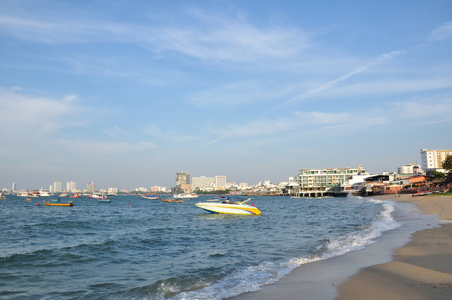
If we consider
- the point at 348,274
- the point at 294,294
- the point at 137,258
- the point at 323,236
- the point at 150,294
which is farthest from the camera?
the point at 323,236

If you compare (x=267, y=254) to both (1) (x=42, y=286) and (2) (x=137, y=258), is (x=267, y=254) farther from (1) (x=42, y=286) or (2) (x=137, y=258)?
(1) (x=42, y=286)

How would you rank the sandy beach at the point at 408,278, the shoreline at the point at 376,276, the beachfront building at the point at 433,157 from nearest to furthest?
1. the sandy beach at the point at 408,278
2. the shoreline at the point at 376,276
3. the beachfront building at the point at 433,157

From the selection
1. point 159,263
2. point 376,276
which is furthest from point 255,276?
point 159,263

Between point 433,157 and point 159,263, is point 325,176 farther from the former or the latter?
point 159,263

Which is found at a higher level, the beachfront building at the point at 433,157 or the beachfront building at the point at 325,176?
the beachfront building at the point at 433,157

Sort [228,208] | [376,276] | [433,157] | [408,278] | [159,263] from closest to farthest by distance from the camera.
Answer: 1. [408,278]
2. [376,276]
3. [159,263]
4. [228,208]
5. [433,157]

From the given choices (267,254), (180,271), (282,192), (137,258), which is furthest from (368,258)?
(282,192)

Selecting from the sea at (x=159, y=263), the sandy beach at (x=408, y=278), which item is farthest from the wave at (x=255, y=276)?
the sandy beach at (x=408, y=278)

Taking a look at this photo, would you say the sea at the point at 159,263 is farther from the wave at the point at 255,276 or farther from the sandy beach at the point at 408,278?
the sandy beach at the point at 408,278

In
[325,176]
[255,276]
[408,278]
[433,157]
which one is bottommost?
[255,276]

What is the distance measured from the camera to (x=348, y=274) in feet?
31.5

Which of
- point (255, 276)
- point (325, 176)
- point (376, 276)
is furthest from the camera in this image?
point (325, 176)

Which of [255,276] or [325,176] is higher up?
[325,176]

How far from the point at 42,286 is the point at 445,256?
12.3 meters
